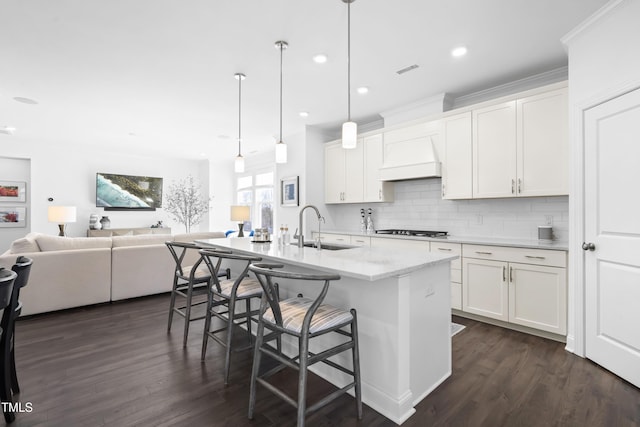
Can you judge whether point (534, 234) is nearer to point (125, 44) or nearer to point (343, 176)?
point (343, 176)

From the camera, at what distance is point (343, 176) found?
5.20 metres

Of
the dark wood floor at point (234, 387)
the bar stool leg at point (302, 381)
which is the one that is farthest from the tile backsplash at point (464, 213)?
the bar stool leg at point (302, 381)

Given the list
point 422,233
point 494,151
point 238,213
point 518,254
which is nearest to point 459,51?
point 494,151

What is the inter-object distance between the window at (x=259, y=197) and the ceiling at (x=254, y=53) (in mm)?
3006

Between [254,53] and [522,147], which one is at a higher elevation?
[254,53]

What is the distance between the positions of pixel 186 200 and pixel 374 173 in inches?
203

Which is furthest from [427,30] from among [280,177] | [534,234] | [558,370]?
[280,177]

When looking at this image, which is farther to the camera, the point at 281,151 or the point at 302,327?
the point at 281,151

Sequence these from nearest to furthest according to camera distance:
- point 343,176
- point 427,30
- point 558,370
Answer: point 558,370 → point 427,30 → point 343,176

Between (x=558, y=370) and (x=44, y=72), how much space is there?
552cm

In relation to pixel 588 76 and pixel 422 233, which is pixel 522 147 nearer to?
pixel 588 76

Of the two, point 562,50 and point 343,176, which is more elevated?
point 562,50

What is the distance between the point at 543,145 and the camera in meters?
3.13

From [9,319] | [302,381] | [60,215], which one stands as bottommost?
[302,381]
